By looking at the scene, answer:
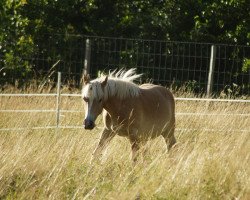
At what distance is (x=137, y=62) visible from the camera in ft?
54.0

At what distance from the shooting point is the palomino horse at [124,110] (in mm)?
8469

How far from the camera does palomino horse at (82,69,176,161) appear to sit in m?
8.47

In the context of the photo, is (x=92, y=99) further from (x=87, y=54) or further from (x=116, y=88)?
(x=87, y=54)

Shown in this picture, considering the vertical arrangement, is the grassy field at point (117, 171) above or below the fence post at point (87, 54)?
below

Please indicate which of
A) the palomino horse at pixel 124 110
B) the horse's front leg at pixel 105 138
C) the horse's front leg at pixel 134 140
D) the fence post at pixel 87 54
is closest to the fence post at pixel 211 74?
the fence post at pixel 87 54

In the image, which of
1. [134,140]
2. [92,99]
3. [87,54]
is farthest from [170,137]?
[87,54]

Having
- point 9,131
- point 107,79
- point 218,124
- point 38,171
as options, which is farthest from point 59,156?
point 218,124

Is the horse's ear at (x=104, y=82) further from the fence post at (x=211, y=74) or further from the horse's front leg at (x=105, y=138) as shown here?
the fence post at (x=211, y=74)

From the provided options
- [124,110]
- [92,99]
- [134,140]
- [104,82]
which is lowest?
[134,140]

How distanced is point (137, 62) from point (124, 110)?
7.70m

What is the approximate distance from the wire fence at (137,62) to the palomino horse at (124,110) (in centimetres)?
614

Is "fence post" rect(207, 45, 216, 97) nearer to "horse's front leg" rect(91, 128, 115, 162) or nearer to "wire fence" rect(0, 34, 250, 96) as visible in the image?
"wire fence" rect(0, 34, 250, 96)

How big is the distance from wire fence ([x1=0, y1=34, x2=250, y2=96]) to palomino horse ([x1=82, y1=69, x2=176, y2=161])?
6.14 m

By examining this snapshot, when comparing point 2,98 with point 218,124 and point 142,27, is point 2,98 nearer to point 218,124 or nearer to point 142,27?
point 218,124
